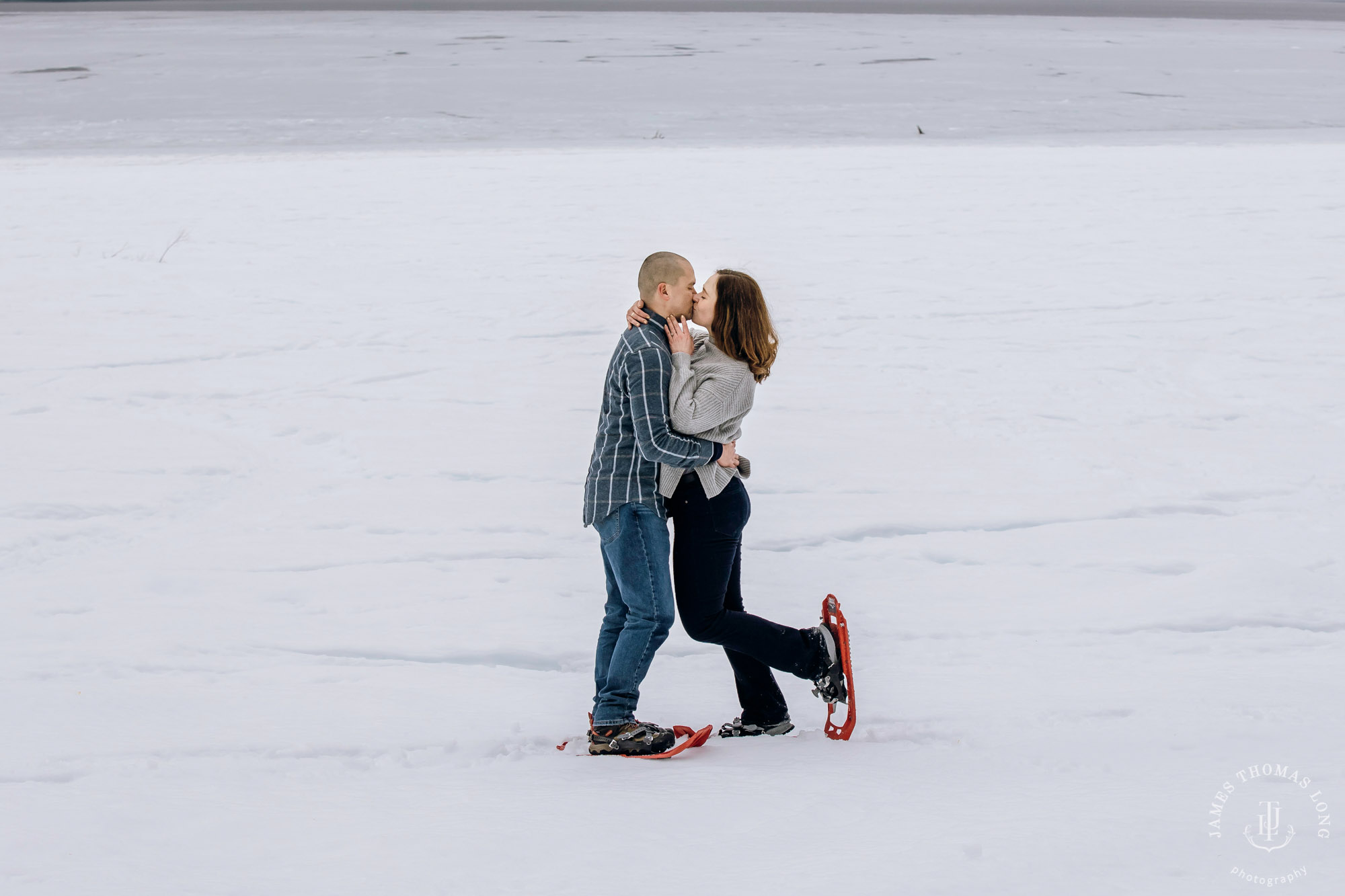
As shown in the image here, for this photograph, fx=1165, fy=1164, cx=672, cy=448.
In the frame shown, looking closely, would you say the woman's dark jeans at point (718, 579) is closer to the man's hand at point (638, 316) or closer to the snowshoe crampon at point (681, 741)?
the snowshoe crampon at point (681, 741)

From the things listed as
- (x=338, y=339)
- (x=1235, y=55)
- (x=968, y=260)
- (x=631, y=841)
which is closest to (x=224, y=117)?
(x=338, y=339)

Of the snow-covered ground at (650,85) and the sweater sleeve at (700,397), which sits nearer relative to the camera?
the sweater sleeve at (700,397)

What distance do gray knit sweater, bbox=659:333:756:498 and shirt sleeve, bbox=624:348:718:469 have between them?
4cm

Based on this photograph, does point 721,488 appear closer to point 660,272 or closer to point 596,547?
point 660,272

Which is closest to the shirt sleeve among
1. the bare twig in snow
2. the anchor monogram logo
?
the anchor monogram logo

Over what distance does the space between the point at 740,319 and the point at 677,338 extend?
0.15 metres

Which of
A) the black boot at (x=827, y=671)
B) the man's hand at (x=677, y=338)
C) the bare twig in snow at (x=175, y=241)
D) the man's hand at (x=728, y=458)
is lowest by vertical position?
the black boot at (x=827, y=671)

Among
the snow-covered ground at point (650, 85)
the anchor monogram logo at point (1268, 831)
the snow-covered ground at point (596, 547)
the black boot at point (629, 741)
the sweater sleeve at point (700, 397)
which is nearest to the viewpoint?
the anchor monogram logo at point (1268, 831)

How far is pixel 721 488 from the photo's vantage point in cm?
273

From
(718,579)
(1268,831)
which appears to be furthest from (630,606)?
(1268,831)

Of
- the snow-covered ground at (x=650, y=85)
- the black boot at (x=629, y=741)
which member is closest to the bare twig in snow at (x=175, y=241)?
the snow-covered ground at (x=650, y=85)

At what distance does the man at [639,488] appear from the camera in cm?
264

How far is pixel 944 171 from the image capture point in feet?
35.1

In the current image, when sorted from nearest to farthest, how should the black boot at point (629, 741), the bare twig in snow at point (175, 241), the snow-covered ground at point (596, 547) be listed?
the snow-covered ground at point (596, 547) → the black boot at point (629, 741) → the bare twig in snow at point (175, 241)
